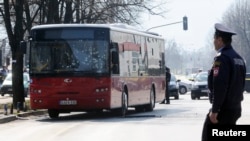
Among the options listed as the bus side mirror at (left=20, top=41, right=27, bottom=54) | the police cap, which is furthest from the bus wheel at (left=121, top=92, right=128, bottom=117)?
the police cap

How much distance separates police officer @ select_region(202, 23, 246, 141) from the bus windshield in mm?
15140

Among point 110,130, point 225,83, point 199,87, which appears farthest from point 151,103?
point 225,83

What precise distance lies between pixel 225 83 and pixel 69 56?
51.1 feet

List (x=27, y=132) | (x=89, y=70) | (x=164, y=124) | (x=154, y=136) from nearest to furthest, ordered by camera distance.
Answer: (x=154, y=136) < (x=27, y=132) < (x=164, y=124) < (x=89, y=70)

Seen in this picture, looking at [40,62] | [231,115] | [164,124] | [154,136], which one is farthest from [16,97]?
[231,115]

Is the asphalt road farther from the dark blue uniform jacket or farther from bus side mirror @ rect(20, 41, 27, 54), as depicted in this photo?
the dark blue uniform jacket

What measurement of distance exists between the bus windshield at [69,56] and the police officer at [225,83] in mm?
15140

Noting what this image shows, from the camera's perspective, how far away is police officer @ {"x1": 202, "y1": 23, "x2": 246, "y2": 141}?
8.27m

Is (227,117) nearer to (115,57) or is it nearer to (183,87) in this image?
(115,57)

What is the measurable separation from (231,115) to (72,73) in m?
15.3

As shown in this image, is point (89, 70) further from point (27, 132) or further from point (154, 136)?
point (154, 136)

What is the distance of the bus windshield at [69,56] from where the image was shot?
2348 centimetres

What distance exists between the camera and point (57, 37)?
23.7 m

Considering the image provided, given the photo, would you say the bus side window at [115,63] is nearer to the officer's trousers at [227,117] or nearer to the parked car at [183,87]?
the officer's trousers at [227,117]
